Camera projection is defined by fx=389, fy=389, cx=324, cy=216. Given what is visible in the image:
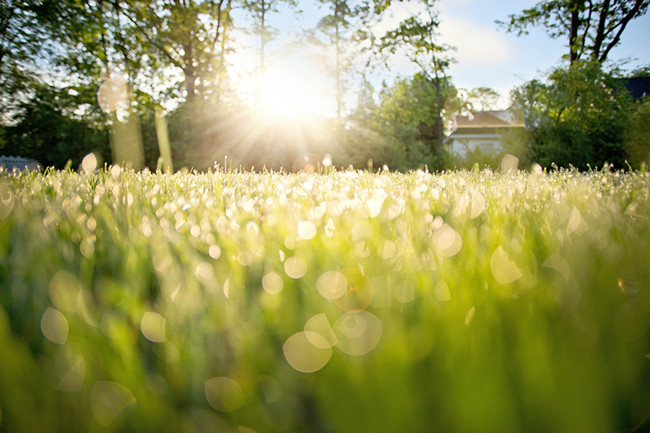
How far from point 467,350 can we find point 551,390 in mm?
107

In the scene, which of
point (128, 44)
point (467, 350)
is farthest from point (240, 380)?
point (128, 44)

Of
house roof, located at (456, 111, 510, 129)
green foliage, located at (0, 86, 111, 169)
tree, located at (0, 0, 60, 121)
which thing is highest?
house roof, located at (456, 111, 510, 129)

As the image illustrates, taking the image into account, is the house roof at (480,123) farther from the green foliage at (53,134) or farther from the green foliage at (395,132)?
the green foliage at (53,134)

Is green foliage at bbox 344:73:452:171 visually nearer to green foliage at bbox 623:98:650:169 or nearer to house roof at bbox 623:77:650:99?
green foliage at bbox 623:98:650:169

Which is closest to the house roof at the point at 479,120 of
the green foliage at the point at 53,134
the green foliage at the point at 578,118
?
the green foliage at the point at 578,118

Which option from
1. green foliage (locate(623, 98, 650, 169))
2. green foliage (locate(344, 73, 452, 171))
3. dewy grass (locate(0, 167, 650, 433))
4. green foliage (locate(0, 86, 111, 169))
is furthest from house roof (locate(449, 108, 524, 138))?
dewy grass (locate(0, 167, 650, 433))

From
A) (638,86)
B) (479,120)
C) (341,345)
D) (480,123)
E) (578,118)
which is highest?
(638,86)

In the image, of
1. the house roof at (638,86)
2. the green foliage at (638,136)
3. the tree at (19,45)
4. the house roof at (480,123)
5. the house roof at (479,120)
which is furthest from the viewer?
the house roof at (479,120)

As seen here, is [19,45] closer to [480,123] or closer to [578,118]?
[578,118]

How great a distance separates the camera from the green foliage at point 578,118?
58.8 ft

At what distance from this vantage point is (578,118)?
746 inches

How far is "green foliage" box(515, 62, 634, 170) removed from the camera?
17922mm

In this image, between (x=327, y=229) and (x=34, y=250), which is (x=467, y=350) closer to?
(x=327, y=229)

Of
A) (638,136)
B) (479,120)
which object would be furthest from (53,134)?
(479,120)
